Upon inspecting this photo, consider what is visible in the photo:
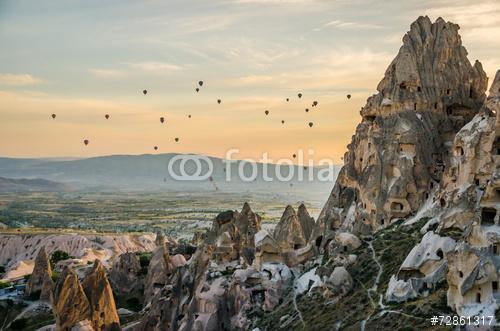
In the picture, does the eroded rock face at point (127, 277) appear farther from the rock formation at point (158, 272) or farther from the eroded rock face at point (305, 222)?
the eroded rock face at point (305, 222)

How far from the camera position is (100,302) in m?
55.2

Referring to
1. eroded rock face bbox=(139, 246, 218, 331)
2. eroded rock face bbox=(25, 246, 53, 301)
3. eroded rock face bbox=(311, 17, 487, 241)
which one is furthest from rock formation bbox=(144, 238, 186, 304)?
eroded rock face bbox=(311, 17, 487, 241)

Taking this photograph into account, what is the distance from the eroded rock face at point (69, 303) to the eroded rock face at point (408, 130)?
20425mm

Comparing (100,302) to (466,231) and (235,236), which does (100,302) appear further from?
(466,231)

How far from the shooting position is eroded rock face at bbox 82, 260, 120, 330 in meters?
54.7

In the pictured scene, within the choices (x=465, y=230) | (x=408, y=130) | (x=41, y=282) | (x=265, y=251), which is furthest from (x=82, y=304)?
(x=465, y=230)

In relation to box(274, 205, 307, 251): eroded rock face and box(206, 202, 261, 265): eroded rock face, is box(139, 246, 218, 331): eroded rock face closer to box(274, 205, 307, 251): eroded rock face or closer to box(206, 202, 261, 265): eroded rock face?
box(206, 202, 261, 265): eroded rock face

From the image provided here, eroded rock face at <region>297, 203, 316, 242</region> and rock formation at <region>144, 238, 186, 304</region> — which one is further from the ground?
eroded rock face at <region>297, 203, 316, 242</region>

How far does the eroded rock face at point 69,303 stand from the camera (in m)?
52.8

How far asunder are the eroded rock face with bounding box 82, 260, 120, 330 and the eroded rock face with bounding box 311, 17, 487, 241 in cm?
1830

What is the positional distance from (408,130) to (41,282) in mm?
42296

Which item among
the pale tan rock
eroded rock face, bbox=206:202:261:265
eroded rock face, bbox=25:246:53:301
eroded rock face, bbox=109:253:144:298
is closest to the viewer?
the pale tan rock

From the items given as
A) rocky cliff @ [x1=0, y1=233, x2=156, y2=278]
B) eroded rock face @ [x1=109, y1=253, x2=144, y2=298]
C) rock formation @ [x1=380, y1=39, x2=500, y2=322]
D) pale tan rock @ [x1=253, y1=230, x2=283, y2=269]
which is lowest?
rocky cliff @ [x1=0, y1=233, x2=156, y2=278]

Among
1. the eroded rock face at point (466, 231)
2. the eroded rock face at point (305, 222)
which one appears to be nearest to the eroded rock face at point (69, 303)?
the eroded rock face at point (305, 222)
